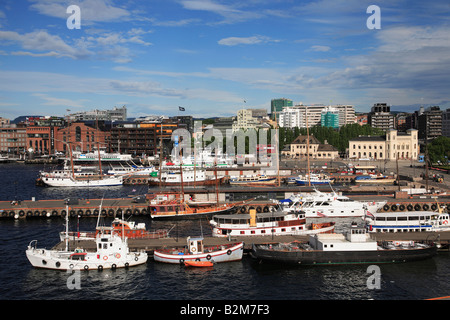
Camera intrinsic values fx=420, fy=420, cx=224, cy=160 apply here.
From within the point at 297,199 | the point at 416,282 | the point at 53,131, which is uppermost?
the point at 53,131

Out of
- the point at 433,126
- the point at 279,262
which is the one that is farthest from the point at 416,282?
the point at 433,126

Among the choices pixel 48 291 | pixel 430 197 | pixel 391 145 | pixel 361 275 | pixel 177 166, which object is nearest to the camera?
pixel 48 291

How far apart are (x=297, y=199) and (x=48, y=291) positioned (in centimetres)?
2880

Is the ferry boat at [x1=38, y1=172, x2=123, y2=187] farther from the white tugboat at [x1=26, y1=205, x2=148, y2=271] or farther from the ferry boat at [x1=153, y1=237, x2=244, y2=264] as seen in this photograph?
the ferry boat at [x1=153, y1=237, x2=244, y2=264]

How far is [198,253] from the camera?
32812 mm

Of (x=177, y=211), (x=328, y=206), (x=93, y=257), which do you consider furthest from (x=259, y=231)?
(x=93, y=257)

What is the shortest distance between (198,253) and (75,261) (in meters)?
9.29

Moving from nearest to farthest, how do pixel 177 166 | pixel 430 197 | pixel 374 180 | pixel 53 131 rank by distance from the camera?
pixel 430 197, pixel 374 180, pixel 177 166, pixel 53 131

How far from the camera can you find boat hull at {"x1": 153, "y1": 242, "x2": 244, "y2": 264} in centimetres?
3259

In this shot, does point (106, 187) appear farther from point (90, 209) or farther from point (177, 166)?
point (90, 209)

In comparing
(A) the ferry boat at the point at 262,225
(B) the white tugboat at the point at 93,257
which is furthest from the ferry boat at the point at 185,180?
(B) the white tugboat at the point at 93,257

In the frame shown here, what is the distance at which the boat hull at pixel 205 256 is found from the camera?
107 ft

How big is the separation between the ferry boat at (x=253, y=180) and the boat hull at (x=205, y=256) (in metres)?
44.2

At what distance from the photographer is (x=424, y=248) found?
3319 centimetres
